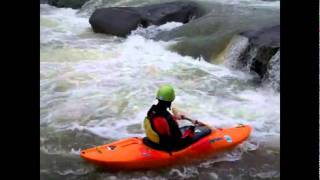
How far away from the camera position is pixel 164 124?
379cm

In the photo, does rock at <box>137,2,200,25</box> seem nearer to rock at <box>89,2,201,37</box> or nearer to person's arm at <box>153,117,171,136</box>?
rock at <box>89,2,201,37</box>

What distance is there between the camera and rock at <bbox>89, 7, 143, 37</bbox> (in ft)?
30.7

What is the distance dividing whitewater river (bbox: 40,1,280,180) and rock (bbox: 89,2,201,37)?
0.23 meters

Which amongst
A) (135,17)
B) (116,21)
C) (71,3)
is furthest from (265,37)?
(71,3)

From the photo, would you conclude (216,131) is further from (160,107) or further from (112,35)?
(112,35)

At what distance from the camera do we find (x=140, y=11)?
9898 mm

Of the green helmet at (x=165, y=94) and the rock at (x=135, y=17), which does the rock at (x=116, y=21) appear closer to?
the rock at (x=135, y=17)

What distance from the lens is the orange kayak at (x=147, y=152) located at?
381cm

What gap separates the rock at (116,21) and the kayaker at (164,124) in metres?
5.64

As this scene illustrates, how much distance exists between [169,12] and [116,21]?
3.96 feet

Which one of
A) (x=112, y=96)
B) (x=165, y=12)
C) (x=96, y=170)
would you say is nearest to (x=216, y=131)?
(x=96, y=170)

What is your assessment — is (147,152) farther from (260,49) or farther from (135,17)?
(135,17)
